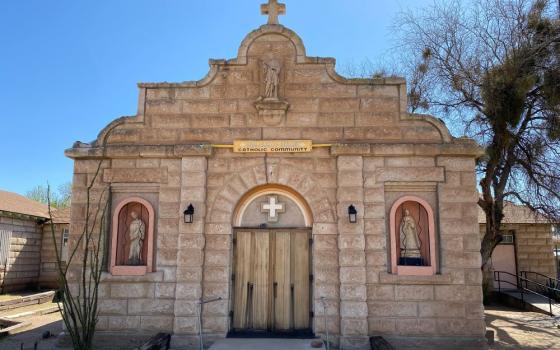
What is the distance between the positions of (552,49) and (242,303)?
10.7m

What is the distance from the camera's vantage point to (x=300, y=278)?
31.0ft

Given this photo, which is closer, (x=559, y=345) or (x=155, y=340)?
(x=155, y=340)

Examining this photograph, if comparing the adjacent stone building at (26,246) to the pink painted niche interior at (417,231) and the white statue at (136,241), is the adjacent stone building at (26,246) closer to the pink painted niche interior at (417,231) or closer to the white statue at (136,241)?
the white statue at (136,241)

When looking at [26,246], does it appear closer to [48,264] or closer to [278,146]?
[48,264]

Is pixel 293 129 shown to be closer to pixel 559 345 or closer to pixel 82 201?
pixel 82 201

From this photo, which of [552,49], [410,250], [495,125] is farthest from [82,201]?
[552,49]

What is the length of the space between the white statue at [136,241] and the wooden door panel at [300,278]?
3.27 metres

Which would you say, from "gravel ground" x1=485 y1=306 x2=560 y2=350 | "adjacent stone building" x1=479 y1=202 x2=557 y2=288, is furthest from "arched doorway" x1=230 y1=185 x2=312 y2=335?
"adjacent stone building" x1=479 y1=202 x2=557 y2=288

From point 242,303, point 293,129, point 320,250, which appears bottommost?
point 242,303

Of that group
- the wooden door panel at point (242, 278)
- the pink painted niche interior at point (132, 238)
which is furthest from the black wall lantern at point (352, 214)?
the pink painted niche interior at point (132, 238)

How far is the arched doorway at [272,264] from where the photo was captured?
932 centimetres

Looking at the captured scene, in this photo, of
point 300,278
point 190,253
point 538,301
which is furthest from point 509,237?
point 190,253

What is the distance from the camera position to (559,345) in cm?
1027

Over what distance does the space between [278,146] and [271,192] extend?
1.04 m
